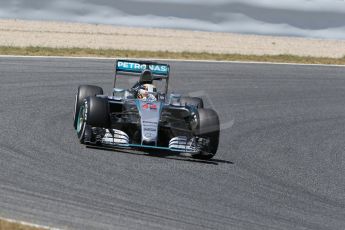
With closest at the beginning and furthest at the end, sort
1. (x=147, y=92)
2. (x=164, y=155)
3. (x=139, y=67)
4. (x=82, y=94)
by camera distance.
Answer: (x=164, y=155)
(x=147, y=92)
(x=82, y=94)
(x=139, y=67)

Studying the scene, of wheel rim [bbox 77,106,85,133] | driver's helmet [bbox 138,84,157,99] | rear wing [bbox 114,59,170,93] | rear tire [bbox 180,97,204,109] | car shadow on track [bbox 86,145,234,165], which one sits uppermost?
rear wing [bbox 114,59,170,93]

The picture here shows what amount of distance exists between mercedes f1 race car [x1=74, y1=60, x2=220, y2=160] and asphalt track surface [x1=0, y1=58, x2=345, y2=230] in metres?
0.24

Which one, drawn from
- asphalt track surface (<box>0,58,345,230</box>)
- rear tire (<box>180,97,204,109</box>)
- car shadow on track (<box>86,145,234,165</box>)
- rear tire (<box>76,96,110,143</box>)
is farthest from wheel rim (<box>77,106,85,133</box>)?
rear tire (<box>180,97,204,109</box>)

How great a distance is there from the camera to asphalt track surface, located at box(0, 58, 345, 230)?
10.4 metres

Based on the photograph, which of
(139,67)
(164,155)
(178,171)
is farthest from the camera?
(139,67)

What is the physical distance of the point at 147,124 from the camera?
46.2 ft

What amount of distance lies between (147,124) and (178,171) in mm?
1238

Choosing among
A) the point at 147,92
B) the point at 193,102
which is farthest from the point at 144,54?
the point at 147,92

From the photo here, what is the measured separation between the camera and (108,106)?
14.4 meters

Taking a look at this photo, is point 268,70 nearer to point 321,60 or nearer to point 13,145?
point 321,60

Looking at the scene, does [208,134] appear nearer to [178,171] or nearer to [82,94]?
[178,171]

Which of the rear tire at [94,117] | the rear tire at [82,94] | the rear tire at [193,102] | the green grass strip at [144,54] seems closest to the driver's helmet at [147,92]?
the rear tire at [193,102]

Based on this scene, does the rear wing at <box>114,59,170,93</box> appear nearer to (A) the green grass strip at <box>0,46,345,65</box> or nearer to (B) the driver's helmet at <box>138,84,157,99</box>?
(B) the driver's helmet at <box>138,84,157,99</box>

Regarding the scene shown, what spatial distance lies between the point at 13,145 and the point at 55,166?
146cm
